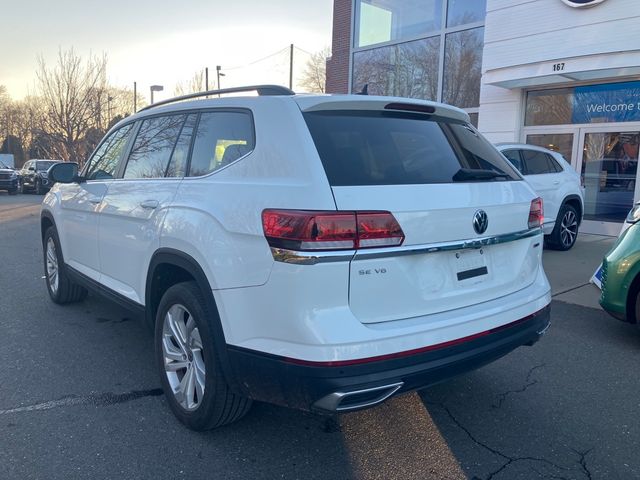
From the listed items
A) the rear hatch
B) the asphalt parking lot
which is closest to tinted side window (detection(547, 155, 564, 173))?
the asphalt parking lot

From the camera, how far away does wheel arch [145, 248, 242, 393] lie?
8.90ft

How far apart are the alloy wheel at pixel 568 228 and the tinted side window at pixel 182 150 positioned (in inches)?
294

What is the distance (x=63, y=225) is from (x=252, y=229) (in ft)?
11.1

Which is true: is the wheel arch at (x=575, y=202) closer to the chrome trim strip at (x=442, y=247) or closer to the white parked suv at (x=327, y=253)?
the white parked suv at (x=327, y=253)

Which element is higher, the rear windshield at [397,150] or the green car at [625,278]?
the rear windshield at [397,150]

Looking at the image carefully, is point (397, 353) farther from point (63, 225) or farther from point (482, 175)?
point (63, 225)

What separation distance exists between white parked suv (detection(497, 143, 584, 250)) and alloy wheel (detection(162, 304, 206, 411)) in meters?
7.01

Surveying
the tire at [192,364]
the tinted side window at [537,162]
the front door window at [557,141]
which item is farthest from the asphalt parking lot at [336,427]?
the front door window at [557,141]

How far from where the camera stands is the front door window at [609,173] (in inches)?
419

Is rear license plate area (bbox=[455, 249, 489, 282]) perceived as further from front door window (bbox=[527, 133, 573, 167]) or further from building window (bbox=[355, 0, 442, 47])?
building window (bbox=[355, 0, 442, 47])

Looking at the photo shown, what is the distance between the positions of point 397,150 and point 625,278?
286 centimetres

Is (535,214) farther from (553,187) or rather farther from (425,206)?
(553,187)

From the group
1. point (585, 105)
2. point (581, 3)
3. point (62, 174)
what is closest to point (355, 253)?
point (62, 174)

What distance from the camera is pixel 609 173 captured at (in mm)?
11078
